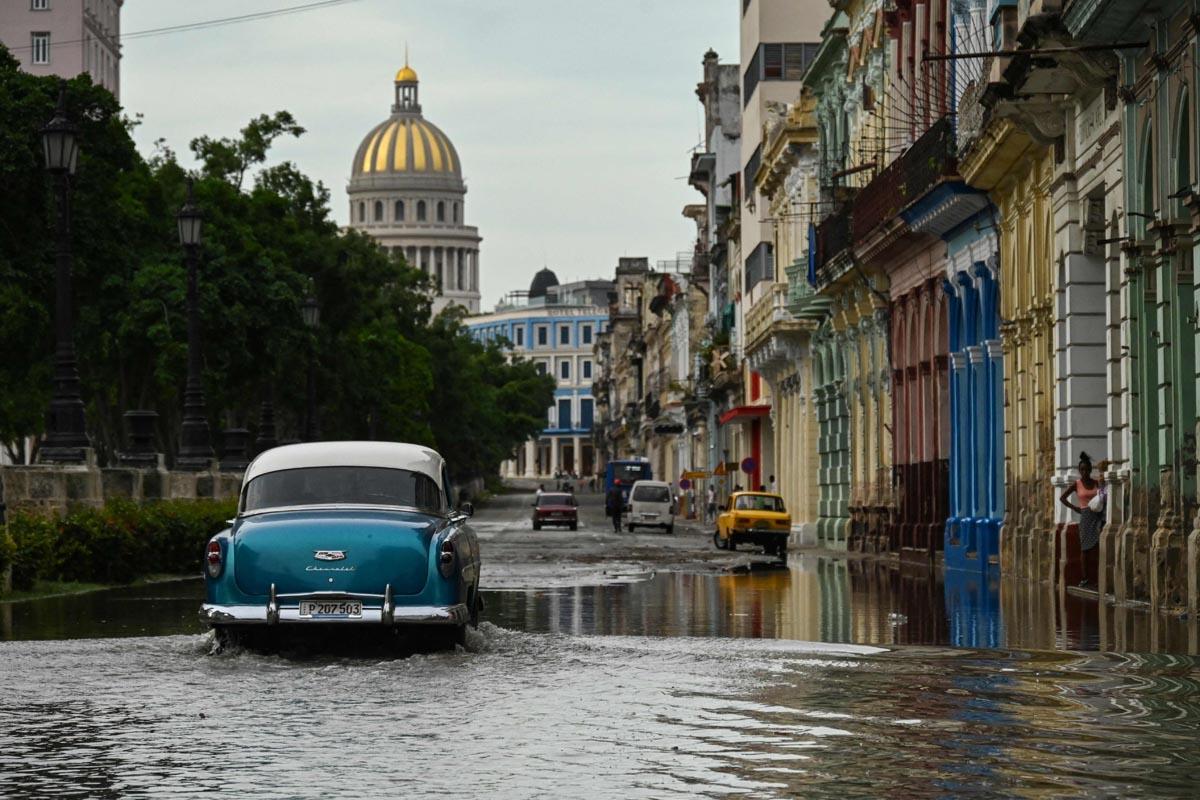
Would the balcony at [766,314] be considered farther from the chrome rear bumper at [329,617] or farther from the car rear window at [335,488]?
the chrome rear bumper at [329,617]

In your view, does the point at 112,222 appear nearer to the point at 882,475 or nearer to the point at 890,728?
the point at 882,475

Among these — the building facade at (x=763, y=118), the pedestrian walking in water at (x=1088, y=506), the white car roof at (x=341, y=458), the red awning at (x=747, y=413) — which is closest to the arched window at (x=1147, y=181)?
the pedestrian walking in water at (x=1088, y=506)

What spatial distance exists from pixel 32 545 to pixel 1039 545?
12574 mm

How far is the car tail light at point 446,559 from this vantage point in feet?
53.8

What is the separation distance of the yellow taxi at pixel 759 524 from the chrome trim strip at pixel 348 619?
31791mm

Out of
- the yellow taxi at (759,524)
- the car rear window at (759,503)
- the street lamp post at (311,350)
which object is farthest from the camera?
the street lamp post at (311,350)

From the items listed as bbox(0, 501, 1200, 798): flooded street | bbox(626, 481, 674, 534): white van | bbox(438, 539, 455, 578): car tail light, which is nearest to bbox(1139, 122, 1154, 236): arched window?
bbox(0, 501, 1200, 798): flooded street

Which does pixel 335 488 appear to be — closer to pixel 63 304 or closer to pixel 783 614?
pixel 783 614

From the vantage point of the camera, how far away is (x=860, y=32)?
50.1 meters

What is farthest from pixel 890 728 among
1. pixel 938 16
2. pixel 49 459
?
pixel 938 16

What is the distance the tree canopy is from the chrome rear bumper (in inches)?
1146

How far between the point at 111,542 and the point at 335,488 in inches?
495

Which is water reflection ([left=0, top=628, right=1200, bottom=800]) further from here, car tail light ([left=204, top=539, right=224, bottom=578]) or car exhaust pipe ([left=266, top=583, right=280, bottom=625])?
car tail light ([left=204, top=539, right=224, bottom=578])

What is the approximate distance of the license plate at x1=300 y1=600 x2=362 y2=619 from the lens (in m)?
16.1
